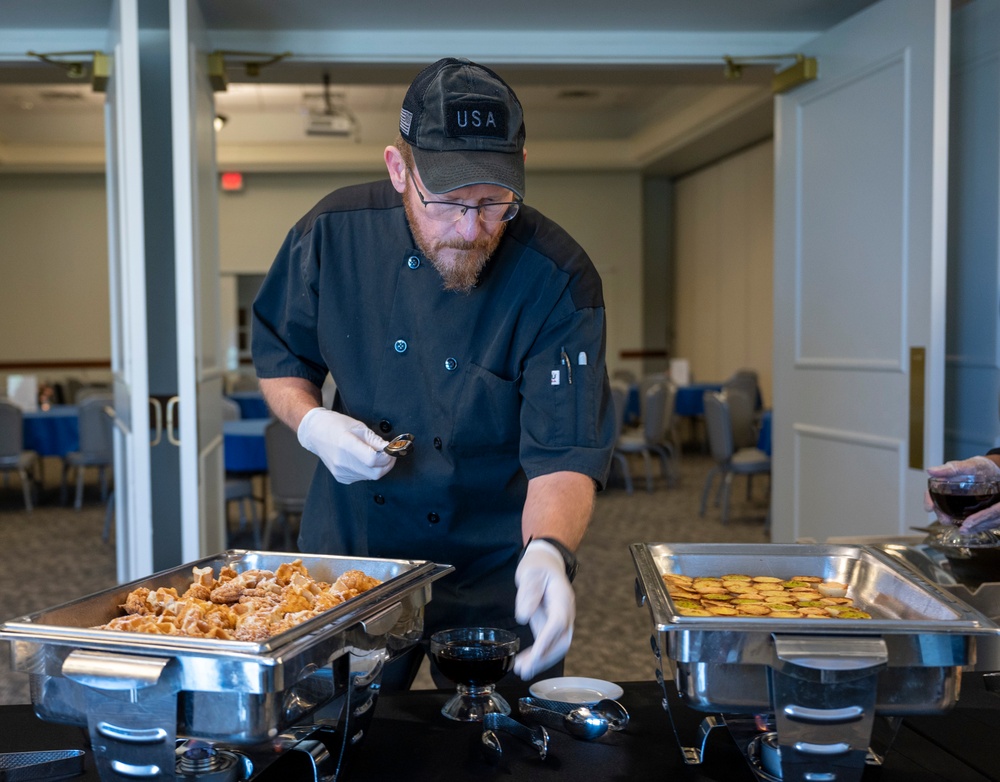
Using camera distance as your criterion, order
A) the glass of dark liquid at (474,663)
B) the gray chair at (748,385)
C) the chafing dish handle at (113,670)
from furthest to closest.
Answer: the gray chair at (748,385) < the glass of dark liquid at (474,663) < the chafing dish handle at (113,670)

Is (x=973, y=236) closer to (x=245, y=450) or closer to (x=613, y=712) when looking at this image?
(x=613, y=712)

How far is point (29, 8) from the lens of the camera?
11.4ft

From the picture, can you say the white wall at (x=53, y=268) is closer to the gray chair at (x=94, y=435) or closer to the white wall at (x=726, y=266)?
the gray chair at (x=94, y=435)

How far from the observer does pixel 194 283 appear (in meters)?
2.90

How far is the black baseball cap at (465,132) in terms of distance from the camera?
4.13 ft

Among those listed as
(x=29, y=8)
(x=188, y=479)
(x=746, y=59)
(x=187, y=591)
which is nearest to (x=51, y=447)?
(x=29, y=8)

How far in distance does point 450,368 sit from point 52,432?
5.48 meters

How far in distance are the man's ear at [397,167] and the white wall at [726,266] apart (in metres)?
7.30

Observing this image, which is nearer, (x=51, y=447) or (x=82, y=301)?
(x=51, y=447)

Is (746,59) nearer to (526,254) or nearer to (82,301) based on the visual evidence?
(526,254)

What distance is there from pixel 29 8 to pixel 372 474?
2.95 meters

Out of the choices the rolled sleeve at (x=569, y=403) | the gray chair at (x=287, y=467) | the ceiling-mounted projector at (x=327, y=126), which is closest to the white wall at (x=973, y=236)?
the rolled sleeve at (x=569, y=403)

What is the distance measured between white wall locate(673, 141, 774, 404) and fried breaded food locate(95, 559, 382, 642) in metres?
7.62

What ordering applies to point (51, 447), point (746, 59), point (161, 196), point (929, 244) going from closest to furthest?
1. point (929, 244)
2. point (161, 196)
3. point (746, 59)
4. point (51, 447)
